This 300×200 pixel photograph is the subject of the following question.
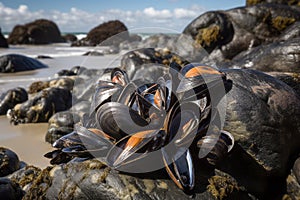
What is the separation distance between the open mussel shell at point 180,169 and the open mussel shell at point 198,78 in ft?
2.09

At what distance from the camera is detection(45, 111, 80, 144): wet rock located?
5797 mm

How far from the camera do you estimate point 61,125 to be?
5.96 meters

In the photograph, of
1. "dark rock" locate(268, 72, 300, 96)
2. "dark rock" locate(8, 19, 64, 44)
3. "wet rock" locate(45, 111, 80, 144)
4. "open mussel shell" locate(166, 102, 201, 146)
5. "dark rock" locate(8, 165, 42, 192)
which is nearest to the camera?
"open mussel shell" locate(166, 102, 201, 146)

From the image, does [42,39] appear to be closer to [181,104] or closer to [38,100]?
[38,100]

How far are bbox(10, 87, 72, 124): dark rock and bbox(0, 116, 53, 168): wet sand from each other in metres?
0.20

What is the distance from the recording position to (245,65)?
653 cm

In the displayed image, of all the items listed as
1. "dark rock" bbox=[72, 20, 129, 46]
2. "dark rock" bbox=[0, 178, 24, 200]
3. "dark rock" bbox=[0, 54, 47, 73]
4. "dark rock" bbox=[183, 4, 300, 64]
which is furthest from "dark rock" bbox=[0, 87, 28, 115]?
"dark rock" bbox=[72, 20, 129, 46]

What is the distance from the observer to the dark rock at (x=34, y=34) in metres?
40.2

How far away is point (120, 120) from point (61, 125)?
3677mm

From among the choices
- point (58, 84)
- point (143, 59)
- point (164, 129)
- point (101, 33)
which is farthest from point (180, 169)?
point (101, 33)

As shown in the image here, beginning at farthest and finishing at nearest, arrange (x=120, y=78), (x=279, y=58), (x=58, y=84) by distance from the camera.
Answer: (x=58, y=84), (x=279, y=58), (x=120, y=78)

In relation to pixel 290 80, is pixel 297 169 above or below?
below

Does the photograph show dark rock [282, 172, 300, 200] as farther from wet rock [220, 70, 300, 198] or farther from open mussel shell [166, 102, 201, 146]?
open mussel shell [166, 102, 201, 146]

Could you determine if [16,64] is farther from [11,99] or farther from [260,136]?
[260,136]
